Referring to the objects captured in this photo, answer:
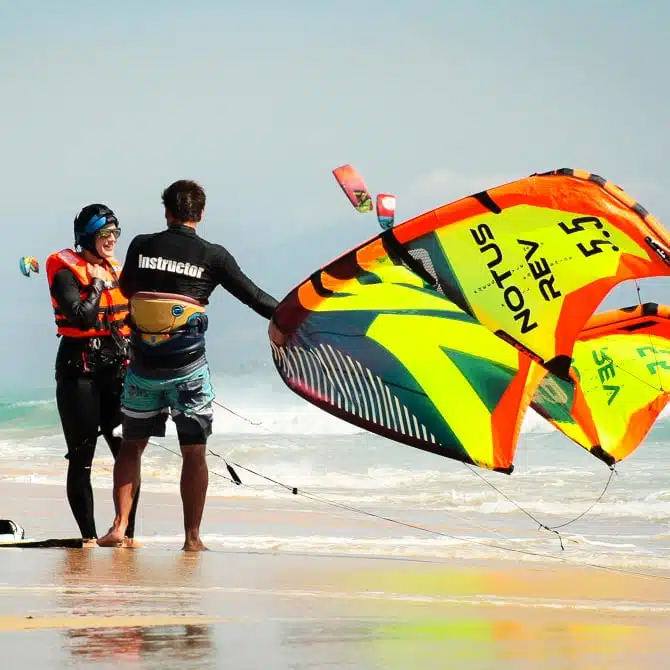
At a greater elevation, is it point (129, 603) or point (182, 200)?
point (182, 200)

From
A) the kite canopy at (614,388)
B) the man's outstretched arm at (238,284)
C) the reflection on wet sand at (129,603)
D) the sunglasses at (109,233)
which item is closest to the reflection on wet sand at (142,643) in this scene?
the reflection on wet sand at (129,603)

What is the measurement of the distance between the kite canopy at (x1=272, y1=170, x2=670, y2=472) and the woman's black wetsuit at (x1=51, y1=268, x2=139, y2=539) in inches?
28.7

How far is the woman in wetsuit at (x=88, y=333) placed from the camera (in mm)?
5676

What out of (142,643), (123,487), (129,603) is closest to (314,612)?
(129,603)

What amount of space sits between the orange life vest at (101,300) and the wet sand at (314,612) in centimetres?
95

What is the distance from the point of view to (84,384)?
5754mm

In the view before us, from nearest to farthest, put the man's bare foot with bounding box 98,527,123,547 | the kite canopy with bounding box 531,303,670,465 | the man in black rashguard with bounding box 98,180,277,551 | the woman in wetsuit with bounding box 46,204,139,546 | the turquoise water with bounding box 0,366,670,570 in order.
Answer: the man in black rashguard with bounding box 98,180,277,551 < the man's bare foot with bounding box 98,527,123,547 < the woman in wetsuit with bounding box 46,204,139,546 < the kite canopy with bounding box 531,303,670,465 < the turquoise water with bounding box 0,366,670,570

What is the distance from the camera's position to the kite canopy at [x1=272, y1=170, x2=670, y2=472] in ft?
18.7

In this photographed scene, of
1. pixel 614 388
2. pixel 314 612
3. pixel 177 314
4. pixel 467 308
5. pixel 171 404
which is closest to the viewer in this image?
pixel 314 612

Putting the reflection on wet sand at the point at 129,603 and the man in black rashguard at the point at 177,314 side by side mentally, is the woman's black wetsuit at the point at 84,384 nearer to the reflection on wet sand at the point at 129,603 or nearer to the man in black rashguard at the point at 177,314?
the man in black rashguard at the point at 177,314

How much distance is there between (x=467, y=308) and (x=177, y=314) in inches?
56.1

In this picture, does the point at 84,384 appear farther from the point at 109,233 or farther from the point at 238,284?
the point at 238,284

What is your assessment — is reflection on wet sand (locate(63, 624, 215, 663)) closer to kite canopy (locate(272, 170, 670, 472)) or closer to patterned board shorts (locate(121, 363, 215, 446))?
patterned board shorts (locate(121, 363, 215, 446))

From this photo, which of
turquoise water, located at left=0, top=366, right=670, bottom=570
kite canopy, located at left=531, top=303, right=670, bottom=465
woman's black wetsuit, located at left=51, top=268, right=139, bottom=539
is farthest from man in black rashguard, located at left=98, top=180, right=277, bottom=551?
kite canopy, located at left=531, top=303, right=670, bottom=465
